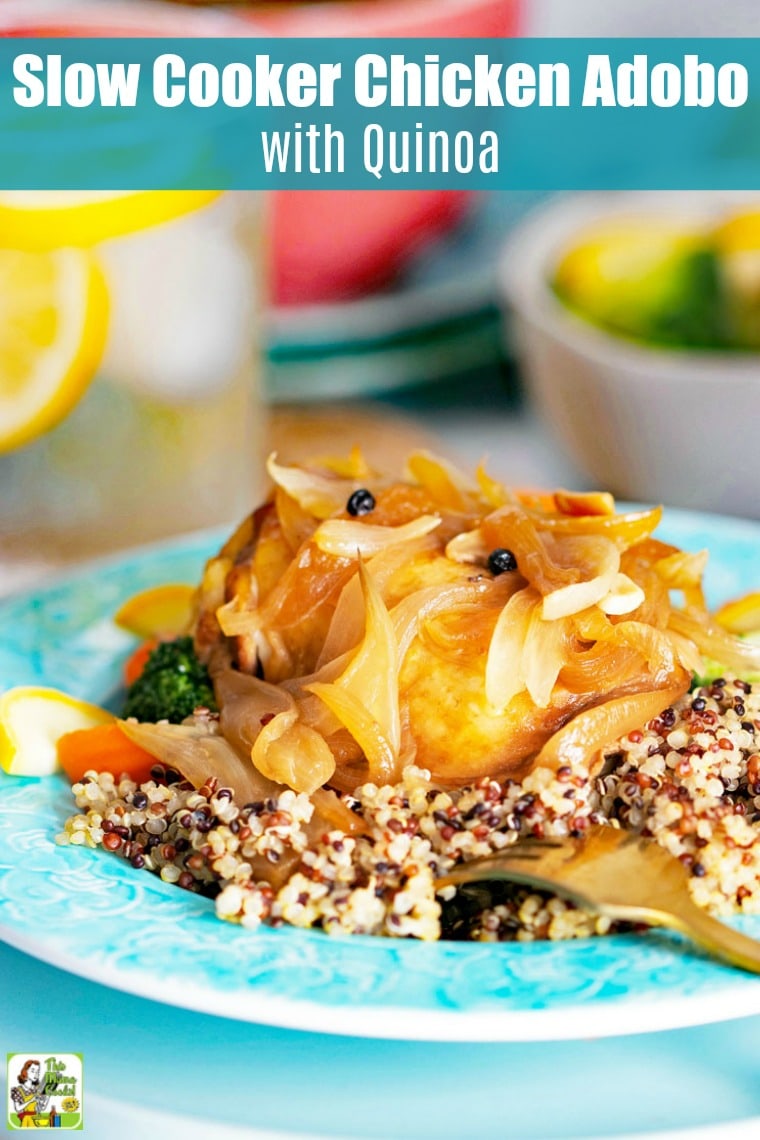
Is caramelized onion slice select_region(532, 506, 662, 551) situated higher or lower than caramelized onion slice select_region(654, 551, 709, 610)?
higher

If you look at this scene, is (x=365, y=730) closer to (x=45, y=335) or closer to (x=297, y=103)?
(x=45, y=335)

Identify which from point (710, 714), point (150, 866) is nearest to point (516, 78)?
point (710, 714)

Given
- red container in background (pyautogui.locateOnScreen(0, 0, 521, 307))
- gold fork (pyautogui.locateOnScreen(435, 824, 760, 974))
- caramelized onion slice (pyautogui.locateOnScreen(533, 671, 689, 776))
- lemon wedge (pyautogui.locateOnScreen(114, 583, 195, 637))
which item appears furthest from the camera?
red container in background (pyautogui.locateOnScreen(0, 0, 521, 307))

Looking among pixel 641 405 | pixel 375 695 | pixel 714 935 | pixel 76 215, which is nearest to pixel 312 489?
pixel 375 695

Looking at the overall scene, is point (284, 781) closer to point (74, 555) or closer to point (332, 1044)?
point (332, 1044)

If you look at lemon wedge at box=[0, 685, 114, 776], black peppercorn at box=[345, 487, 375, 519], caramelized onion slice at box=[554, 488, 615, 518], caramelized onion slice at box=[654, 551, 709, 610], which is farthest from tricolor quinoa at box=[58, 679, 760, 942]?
black peppercorn at box=[345, 487, 375, 519]

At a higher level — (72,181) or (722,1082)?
(72,181)

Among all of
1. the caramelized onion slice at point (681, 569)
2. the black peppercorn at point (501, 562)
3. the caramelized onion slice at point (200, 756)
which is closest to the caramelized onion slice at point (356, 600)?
the black peppercorn at point (501, 562)

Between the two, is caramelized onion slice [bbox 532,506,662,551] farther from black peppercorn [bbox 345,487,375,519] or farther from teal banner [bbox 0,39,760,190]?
teal banner [bbox 0,39,760,190]
